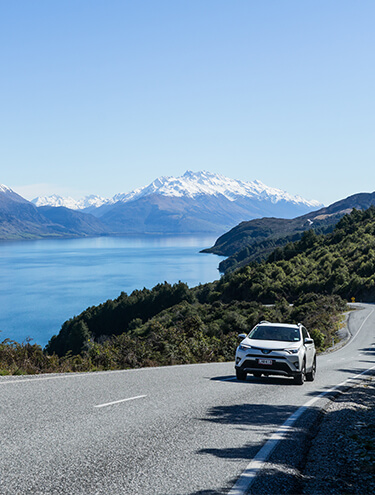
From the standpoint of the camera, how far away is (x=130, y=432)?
23.0 ft

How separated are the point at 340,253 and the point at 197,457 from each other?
389 ft

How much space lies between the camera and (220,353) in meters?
26.2

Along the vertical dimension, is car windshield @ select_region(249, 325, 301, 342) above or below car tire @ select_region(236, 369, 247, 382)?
above

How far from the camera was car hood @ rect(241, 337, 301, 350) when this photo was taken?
13492mm

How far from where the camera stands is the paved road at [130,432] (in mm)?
5172

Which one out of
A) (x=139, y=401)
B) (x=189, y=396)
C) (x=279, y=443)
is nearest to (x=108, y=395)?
(x=139, y=401)

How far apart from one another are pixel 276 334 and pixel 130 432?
8.38 meters

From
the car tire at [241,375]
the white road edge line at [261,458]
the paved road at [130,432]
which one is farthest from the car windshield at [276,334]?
the white road edge line at [261,458]

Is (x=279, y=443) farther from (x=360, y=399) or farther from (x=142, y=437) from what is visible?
(x=360, y=399)

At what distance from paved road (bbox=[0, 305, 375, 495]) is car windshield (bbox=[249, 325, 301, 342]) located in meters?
2.08

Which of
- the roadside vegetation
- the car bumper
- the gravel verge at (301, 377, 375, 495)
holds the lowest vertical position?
the roadside vegetation

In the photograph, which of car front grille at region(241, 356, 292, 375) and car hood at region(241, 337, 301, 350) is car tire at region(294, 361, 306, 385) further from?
car hood at region(241, 337, 301, 350)

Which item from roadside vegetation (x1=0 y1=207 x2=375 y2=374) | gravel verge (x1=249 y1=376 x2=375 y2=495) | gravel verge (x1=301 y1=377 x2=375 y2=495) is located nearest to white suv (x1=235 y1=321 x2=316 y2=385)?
gravel verge (x1=301 y1=377 x2=375 y2=495)

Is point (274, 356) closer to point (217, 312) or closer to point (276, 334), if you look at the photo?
point (276, 334)
